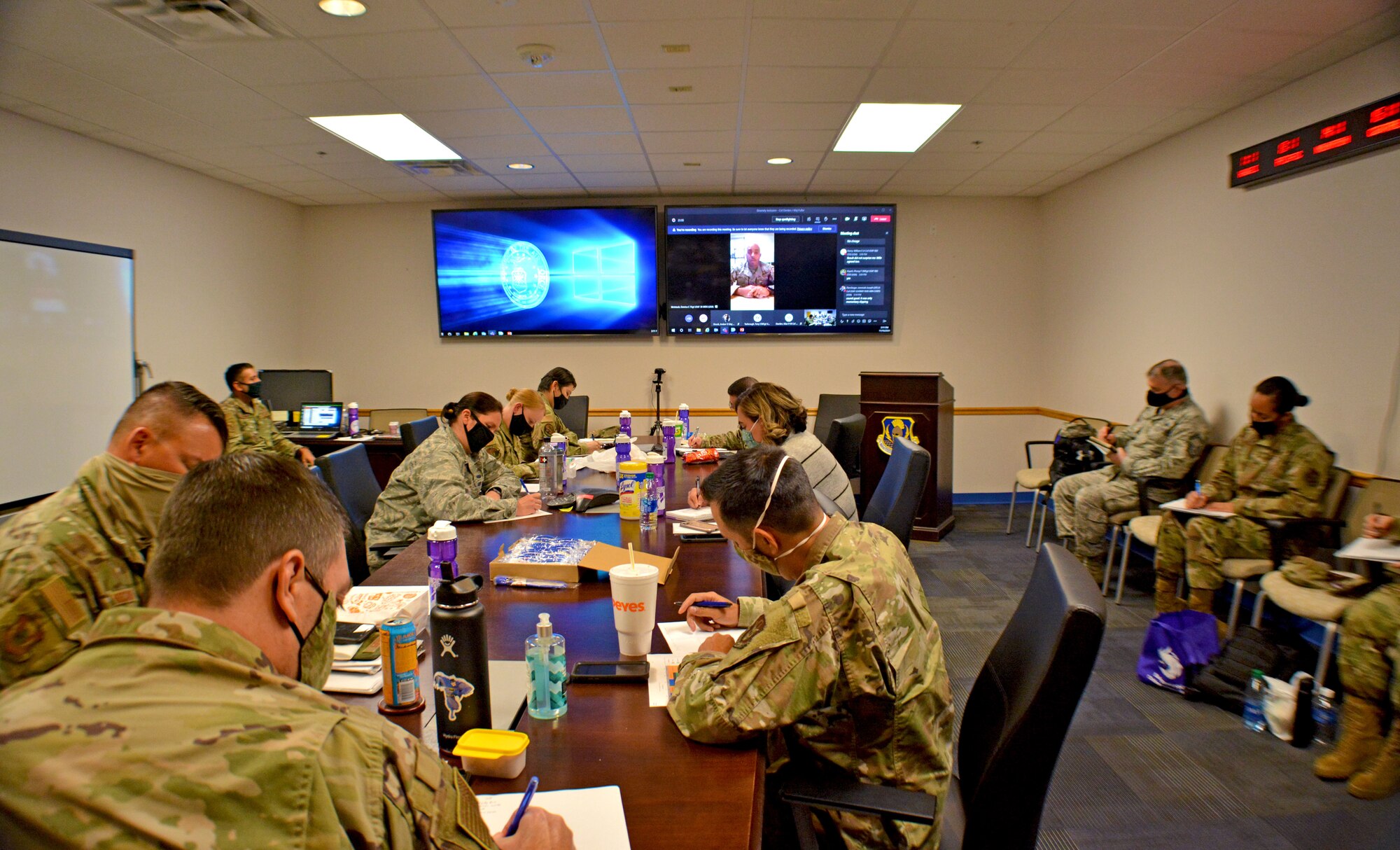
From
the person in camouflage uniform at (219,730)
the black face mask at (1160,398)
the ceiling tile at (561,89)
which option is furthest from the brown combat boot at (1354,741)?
the ceiling tile at (561,89)

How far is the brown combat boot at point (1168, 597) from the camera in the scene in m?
3.71

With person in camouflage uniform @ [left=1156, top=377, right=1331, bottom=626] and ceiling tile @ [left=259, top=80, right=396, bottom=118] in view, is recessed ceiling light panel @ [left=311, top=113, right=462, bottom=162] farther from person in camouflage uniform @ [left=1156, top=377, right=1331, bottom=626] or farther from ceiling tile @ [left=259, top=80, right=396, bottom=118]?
person in camouflage uniform @ [left=1156, top=377, right=1331, bottom=626]

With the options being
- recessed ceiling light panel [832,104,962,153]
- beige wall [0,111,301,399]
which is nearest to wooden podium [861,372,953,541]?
recessed ceiling light panel [832,104,962,153]

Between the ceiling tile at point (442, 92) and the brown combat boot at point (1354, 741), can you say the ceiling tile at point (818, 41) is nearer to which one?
the ceiling tile at point (442, 92)

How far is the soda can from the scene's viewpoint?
3.98 ft

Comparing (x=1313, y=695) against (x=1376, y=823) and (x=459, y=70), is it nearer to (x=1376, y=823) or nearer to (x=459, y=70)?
(x=1376, y=823)

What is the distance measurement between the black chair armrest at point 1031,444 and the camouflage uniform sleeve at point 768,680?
5030 millimetres

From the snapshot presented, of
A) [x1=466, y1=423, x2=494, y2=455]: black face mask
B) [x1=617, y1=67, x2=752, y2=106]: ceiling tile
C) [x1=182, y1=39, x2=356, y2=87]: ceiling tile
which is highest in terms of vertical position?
[x1=617, y1=67, x2=752, y2=106]: ceiling tile

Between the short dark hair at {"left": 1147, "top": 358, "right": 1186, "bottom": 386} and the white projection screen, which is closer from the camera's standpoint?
the white projection screen

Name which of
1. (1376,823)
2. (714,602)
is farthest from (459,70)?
(1376,823)

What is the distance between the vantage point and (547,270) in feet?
20.9

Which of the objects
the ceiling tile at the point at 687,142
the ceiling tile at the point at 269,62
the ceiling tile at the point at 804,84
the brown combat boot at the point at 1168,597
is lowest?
the brown combat boot at the point at 1168,597

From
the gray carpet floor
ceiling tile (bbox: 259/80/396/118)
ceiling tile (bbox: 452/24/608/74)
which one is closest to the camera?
the gray carpet floor

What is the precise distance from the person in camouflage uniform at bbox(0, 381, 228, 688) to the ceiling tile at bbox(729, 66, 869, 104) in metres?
2.87
